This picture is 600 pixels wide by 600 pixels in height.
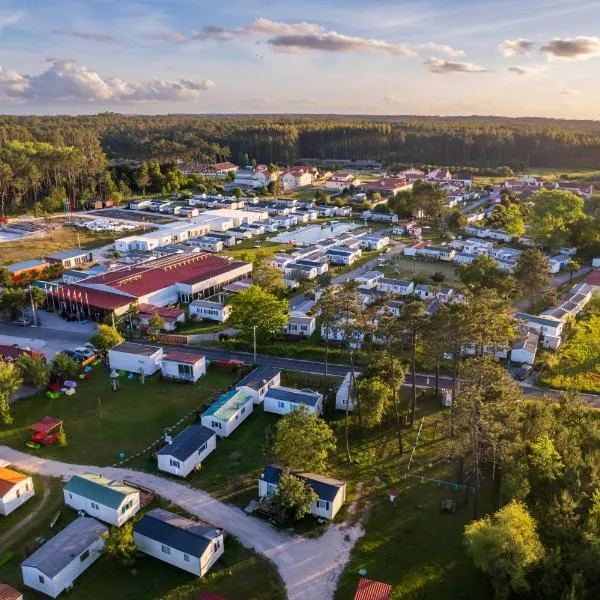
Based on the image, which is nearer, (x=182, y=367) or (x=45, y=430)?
(x=45, y=430)

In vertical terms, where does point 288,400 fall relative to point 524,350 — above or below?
below

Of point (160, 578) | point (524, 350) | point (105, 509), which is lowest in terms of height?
point (160, 578)

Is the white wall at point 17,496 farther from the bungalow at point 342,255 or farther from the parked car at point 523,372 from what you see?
the bungalow at point 342,255

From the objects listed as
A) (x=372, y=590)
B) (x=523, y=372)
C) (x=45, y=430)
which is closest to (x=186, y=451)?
(x=45, y=430)

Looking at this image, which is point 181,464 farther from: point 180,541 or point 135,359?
point 135,359

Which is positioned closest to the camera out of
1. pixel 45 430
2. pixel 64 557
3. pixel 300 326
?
pixel 64 557

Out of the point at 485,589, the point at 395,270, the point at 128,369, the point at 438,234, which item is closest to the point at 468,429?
the point at 485,589

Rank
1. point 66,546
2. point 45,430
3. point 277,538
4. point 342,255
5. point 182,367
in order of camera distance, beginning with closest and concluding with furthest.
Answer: point 66,546
point 277,538
point 45,430
point 182,367
point 342,255

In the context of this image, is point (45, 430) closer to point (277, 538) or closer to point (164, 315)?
point (277, 538)
